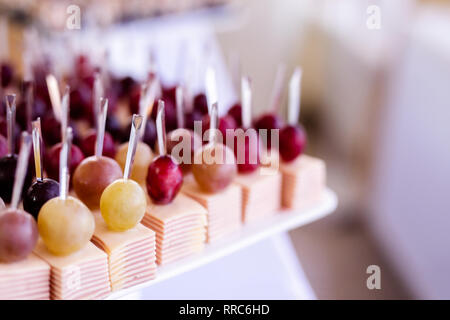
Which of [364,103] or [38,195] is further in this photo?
[364,103]

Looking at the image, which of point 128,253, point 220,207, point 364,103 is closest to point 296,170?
point 220,207

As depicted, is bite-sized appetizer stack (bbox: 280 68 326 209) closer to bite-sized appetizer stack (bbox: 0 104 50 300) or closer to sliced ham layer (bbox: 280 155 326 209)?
sliced ham layer (bbox: 280 155 326 209)

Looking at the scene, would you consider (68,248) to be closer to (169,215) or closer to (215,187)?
(169,215)

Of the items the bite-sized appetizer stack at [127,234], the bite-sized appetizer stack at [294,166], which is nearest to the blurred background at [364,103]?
the bite-sized appetizer stack at [294,166]

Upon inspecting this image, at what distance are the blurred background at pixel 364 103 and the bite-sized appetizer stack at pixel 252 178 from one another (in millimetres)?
418

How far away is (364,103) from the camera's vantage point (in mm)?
2912

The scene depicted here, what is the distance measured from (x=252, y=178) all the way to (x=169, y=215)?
9.4 inches

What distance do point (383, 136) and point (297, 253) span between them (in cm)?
72

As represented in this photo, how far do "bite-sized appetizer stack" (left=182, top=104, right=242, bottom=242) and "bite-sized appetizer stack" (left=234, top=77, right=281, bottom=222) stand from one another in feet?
0.12

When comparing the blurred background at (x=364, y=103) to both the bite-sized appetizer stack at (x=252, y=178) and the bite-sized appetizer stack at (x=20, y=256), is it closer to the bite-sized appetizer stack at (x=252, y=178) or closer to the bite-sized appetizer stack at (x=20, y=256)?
the bite-sized appetizer stack at (x=252, y=178)

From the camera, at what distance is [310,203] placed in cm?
118

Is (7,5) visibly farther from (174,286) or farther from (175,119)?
(174,286)

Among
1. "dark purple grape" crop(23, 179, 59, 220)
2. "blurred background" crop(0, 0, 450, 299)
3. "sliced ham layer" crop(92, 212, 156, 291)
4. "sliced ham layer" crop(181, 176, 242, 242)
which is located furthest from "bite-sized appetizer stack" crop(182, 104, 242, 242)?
"blurred background" crop(0, 0, 450, 299)
